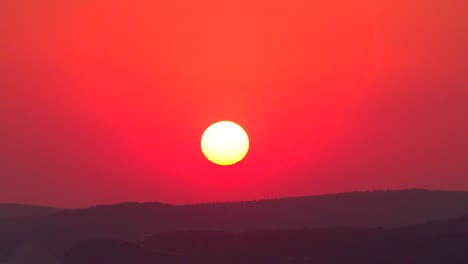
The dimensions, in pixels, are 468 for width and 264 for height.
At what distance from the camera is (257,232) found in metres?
54.0

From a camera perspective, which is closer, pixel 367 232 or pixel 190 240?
pixel 367 232

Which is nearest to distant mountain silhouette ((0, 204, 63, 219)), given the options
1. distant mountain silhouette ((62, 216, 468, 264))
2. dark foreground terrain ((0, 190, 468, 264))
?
dark foreground terrain ((0, 190, 468, 264))

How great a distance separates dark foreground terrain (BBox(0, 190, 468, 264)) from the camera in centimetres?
4609

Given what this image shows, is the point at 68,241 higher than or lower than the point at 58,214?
lower

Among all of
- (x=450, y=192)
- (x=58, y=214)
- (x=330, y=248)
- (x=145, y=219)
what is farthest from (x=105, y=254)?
(x=450, y=192)

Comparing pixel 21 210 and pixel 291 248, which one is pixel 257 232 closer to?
pixel 291 248

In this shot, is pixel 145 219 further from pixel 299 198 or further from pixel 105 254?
pixel 105 254

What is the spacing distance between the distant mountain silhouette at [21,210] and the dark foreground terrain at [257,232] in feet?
1.11

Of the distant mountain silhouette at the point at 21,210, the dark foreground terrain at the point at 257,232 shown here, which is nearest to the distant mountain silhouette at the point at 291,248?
the dark foreground terrain at the point at 257,232

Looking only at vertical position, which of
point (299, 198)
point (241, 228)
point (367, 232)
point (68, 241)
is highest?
point (299, 198)

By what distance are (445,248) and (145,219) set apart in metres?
37.9

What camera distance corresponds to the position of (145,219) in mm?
79375

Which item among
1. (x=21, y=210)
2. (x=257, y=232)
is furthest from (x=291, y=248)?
(x=21, y=210)

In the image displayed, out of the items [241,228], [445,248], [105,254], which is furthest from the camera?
[241,228]
